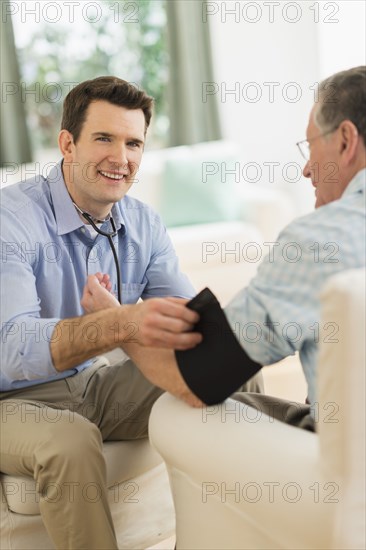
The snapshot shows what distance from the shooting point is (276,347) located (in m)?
1.42

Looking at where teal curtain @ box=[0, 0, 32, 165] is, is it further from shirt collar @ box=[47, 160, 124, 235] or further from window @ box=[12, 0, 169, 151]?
shirt collar @ box=[47, 160, 124, 235]

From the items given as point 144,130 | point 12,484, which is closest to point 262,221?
point 144,130

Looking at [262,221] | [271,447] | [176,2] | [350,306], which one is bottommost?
[262,221]

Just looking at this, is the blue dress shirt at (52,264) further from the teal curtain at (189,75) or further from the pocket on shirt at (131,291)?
the teal curtain at (189,75)

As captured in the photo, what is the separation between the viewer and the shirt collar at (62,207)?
2.10 m

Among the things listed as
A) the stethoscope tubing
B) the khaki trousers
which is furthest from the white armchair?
the stethoscope tubing

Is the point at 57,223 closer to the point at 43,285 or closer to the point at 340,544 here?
the point at 43,285

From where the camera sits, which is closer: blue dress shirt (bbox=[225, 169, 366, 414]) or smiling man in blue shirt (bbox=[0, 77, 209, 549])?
blue dress shirt (bbox=[225, 169, 366, 414])

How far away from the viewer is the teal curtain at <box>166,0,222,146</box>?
19.0 ft

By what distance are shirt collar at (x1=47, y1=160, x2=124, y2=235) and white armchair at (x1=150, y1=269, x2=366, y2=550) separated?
67 cm

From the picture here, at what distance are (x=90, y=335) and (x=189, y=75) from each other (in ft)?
14.5

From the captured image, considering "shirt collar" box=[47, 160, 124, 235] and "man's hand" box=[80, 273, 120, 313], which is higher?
"shirt collar" box=[47, 160, 124, 235]

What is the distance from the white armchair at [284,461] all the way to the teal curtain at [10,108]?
4240 millimetres

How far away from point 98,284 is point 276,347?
60 cm
